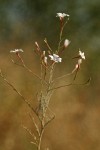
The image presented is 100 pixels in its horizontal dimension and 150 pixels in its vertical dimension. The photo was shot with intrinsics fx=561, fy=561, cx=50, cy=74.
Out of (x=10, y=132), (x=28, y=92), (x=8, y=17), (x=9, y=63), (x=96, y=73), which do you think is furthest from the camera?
(x=8, y=17)

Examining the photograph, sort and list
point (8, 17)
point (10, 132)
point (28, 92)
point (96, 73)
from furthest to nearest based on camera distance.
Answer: point (8, 17) < point (96, 73) < point (28, 92) < point (10, 132)

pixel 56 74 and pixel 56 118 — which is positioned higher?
pixel 56 74

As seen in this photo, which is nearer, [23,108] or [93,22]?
[23,108]

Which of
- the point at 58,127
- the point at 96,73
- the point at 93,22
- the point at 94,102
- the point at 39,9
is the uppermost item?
the point at 39,9

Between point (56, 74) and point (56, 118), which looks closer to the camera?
point (56, 118)

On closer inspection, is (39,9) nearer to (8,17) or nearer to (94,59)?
(8,17)

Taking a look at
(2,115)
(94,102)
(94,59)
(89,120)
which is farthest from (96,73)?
(2,115)

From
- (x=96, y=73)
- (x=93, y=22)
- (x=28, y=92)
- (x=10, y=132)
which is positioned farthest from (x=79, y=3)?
(x=10, y=132)

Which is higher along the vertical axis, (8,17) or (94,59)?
(8,17)
